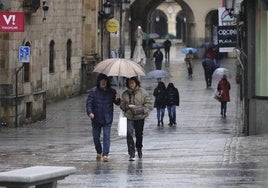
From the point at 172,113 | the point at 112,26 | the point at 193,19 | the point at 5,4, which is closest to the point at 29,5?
the point at 5,4

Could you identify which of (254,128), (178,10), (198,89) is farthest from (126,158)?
(178,10)

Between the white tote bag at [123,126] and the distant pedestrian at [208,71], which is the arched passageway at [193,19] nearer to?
the distant pedestrian at [208,71]

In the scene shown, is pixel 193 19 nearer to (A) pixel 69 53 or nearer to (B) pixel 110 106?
(A) pixel 69 53

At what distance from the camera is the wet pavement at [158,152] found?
14.5m

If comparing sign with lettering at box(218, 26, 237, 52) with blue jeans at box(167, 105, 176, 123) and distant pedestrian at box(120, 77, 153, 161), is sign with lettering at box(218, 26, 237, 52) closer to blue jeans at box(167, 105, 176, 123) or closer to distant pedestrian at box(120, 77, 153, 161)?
blue jeans at box(167, 105, 176, 123)

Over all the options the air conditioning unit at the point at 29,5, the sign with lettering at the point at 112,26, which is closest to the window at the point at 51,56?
the air conditioning unit at the point at 29,5

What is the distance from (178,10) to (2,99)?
8647 centimetres

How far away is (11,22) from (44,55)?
9917mm

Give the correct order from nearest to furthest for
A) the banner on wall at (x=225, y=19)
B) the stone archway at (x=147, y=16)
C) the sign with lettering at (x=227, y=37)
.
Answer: the sign with lettering at (x=227, y=37), the banner on wall at (x=225, y=19), the stone archway at (x=147, y=16)

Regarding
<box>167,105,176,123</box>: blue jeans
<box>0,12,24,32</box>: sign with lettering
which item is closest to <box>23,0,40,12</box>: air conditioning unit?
<box>0,12,24,32</box>: sign with lettering

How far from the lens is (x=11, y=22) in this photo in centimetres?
2575

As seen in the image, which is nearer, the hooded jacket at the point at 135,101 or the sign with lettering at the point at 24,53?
the hooded jacket at the point at 135,101

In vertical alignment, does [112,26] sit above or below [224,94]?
above

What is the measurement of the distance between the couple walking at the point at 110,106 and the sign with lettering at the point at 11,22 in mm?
8797
